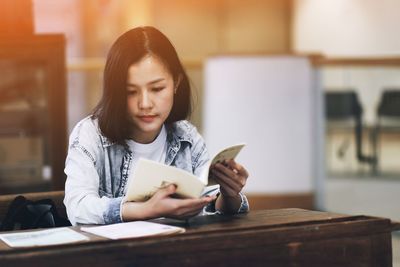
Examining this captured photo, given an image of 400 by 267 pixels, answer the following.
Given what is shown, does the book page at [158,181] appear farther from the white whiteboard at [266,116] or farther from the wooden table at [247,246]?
the white whiteboard at [266,116]

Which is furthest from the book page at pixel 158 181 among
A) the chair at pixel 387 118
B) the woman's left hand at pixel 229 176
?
the chair at pixel 387 118

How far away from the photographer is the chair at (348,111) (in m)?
5.59

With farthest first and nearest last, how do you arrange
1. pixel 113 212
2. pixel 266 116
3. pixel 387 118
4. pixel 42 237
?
pixel 266 116 < pixel 387 118 < pixel 113 212 < pixel 42 237

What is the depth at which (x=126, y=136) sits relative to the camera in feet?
6.59

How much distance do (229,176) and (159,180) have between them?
0.27 meters

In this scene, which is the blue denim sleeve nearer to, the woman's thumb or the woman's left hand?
the woman's thumb

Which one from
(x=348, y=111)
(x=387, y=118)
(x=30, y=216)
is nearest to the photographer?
(x=30, y=216)

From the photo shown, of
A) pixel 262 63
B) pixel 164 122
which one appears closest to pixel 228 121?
pixel 262 63

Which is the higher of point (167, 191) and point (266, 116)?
point (167, 191)

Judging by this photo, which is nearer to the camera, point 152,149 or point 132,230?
point 132,230

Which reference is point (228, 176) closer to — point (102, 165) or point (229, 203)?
point (229, 203)

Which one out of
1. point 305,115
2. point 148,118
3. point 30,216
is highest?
point 148,118

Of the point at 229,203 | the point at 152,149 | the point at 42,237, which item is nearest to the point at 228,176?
the point at 229,203

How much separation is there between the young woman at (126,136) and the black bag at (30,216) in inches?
5.8
